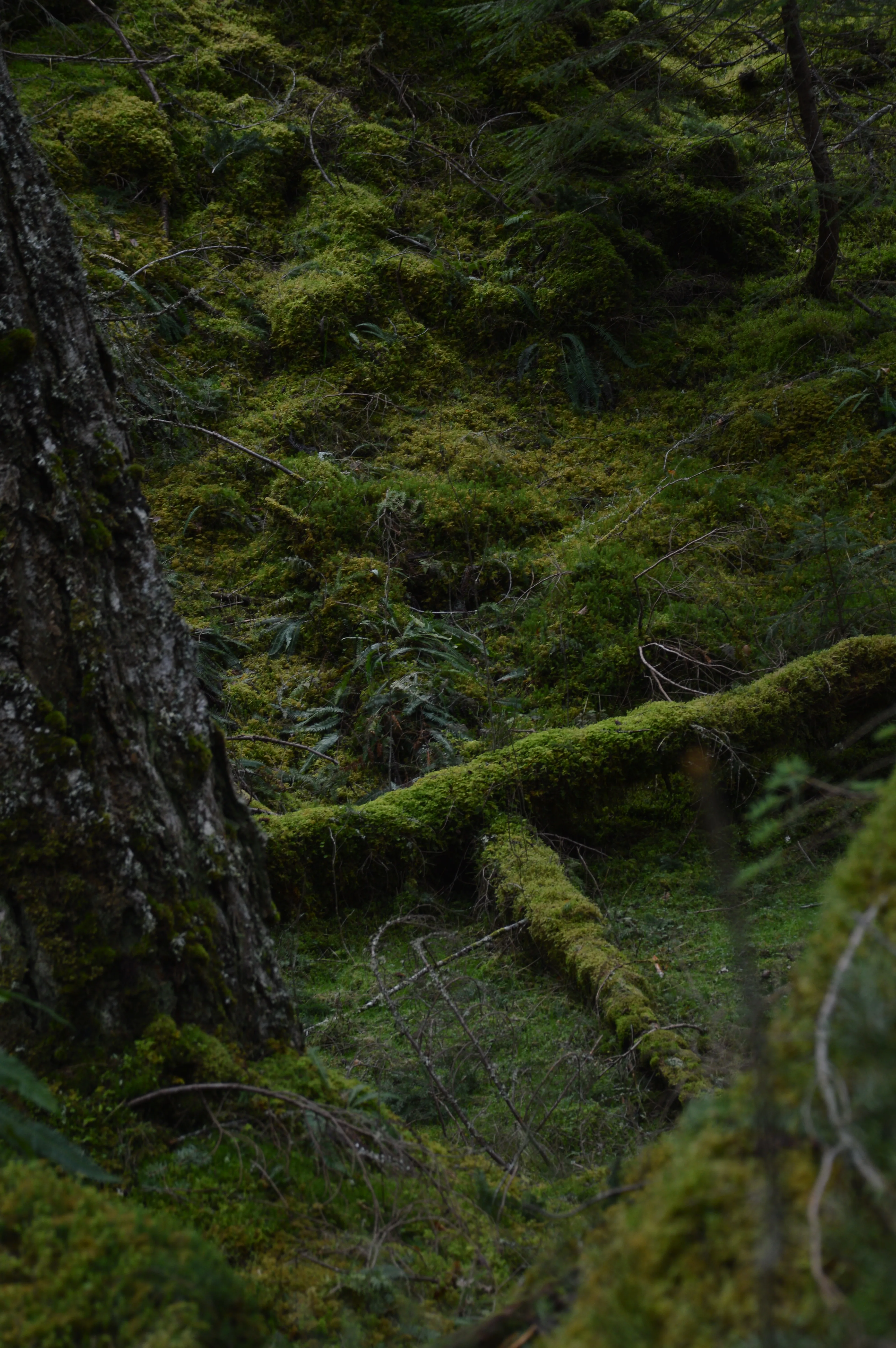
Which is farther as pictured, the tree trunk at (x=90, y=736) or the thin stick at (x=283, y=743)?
the thin stick at (x=283, y=743)

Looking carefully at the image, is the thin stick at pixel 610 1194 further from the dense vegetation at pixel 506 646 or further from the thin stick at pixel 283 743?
the thin stick at pixel 283 743

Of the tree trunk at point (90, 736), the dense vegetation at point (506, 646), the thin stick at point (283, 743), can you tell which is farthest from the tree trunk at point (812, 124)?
the tree trunk at point (90, 736)

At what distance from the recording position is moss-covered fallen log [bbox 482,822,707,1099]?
2836 millimetres

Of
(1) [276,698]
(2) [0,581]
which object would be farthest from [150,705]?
(1) [276,698]

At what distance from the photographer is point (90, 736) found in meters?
1.92

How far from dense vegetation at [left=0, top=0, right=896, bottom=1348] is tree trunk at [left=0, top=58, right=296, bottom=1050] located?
0.47 feet

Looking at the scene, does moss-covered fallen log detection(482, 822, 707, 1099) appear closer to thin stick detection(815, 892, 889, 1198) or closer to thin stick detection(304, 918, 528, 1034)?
thin stick detection(304, 918, 528, 1034)

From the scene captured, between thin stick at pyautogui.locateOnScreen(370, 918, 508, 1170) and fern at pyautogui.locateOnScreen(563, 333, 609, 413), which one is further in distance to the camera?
fern at pyautogui.locateOnScreen(563, 333, 609, 413)

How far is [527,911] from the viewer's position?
11.9 ft

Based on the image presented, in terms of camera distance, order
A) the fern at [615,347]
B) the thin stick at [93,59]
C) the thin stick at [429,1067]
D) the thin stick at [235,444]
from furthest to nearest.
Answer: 1. the fern at [615,347]
2. the thin stick at [93,59]
3. the thin stick at [235,444]
4. the thin stick at [429,1067]

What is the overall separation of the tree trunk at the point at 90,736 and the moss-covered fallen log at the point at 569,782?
1754 mm

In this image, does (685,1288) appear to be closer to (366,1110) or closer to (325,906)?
(366,1110)

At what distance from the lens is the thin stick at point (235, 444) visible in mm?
6566

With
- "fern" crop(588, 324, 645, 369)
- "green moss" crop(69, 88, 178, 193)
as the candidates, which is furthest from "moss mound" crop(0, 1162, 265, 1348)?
"green moss" crop(69, 88, 178, 193)
